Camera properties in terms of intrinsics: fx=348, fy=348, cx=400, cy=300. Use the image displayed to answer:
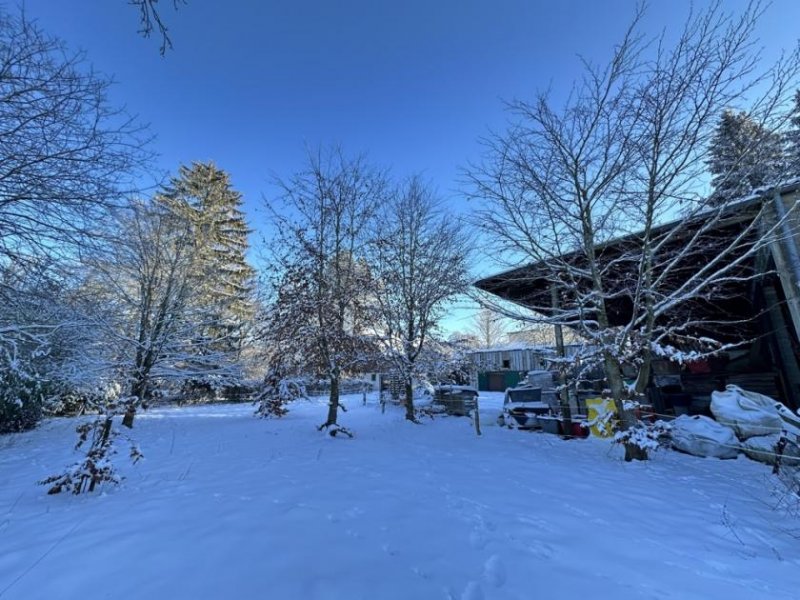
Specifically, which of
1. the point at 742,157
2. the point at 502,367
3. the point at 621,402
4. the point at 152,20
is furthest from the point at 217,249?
the point at 742,157

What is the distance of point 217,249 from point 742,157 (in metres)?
19.9

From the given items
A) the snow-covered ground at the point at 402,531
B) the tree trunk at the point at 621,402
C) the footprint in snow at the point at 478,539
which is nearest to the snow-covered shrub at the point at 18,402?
the snow-covered ground at the point at 402,531

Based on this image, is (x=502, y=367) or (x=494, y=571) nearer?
(x=494, y=571)

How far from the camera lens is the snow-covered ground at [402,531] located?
6.89 ft

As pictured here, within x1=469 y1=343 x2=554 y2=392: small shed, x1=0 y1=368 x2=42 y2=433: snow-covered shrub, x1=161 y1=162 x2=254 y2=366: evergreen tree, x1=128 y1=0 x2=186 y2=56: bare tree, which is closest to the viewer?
x1=128 y1=0 x2=186 y2=56: bare tree

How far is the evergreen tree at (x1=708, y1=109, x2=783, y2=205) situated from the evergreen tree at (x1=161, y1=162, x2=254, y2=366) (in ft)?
30.7

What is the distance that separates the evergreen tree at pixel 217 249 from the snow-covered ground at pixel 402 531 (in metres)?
5.43

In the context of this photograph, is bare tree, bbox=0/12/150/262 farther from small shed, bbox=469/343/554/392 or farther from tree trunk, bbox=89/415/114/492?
small shed, bbox=469/343/554/392

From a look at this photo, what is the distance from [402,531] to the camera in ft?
9.29

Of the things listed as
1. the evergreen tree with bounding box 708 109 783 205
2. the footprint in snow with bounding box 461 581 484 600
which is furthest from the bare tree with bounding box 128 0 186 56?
the evergreen tree with bounding box 708 109 783 205

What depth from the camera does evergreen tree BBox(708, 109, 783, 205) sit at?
17.4 feet

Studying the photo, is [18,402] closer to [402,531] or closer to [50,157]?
[50,157]

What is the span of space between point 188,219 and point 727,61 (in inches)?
525

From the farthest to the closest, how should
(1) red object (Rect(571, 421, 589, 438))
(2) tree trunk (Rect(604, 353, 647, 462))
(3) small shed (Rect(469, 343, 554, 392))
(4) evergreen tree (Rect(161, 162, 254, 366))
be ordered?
(3) small shed (Rect(469, 343, 554, 392)), (4) evergreen tree (Rect(161, 162, 254, 366)), (1) red object (Rect(571, 421, 589, 438)), (2) tree trunk (Rect(604, 353, 647, 462))
